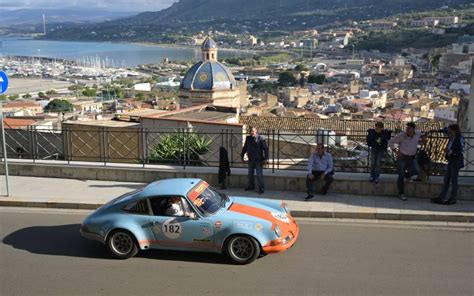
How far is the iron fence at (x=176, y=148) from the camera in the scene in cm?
1095

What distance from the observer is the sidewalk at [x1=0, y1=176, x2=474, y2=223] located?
844 cm

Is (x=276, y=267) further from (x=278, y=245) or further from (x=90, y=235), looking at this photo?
(x=90, y=235)

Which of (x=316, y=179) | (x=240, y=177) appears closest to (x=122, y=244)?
(x=240, y=177)

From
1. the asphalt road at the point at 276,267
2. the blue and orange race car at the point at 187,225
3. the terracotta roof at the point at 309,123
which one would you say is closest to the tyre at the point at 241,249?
the blue and orange race car at the point at 187,225

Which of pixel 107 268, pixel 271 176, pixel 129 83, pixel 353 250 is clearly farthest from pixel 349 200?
pixel 129 83

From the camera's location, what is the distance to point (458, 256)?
22.3ft

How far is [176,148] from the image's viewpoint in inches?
474

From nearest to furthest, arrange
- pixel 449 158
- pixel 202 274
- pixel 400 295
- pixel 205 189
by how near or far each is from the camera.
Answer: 1. pixel 400 295
2. pixel 202 274
3. pixel 205 189
4. pixel 449 158

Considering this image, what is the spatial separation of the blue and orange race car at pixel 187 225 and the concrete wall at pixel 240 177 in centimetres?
278

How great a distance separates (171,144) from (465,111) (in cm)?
Answer: 859

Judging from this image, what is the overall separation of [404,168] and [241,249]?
3.87 metres

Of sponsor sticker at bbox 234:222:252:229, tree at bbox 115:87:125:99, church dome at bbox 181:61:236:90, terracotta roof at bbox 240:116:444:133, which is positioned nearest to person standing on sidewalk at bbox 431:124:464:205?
sponsor sticker at bbox 234:222:252:229

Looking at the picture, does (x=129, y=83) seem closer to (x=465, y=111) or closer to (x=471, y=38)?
(x=471, y=38)

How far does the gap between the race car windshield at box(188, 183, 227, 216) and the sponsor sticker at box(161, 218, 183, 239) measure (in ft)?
1.13
